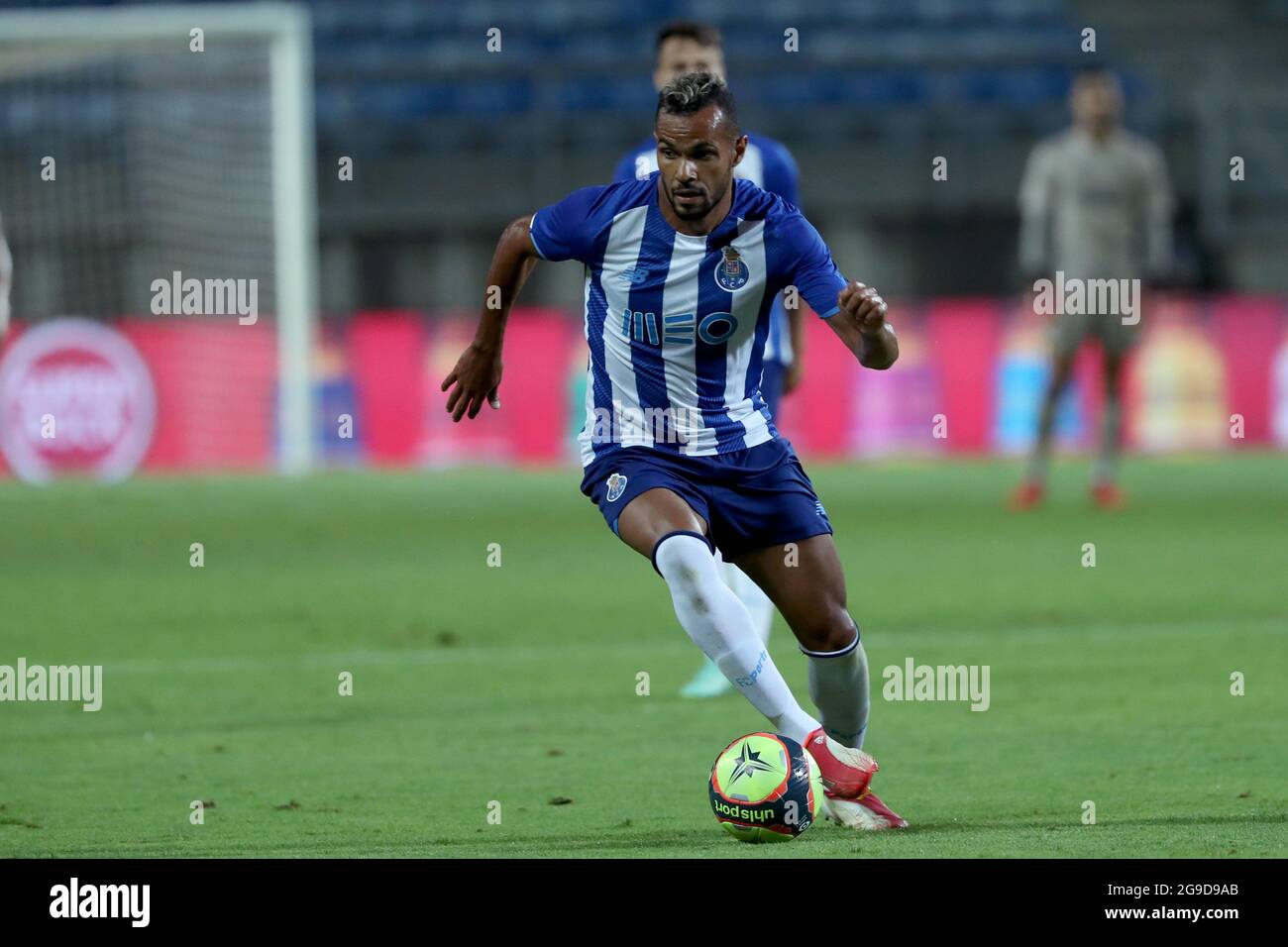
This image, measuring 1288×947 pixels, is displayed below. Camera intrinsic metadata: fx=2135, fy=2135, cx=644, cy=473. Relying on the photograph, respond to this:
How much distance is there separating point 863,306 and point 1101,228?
992cm

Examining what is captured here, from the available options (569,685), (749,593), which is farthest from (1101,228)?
(749,593)

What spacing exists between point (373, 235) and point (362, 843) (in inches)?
707

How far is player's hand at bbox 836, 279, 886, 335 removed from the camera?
191 inches

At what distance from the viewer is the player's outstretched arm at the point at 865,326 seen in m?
4.86

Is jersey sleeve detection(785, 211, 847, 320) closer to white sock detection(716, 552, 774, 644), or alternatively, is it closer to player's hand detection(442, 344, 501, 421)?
player's hand detection(442, 344, 501, 421)

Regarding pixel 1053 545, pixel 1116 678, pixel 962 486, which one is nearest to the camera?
pixel 1116 678

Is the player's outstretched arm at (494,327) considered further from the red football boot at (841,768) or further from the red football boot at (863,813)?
the red football boot at (863,813)

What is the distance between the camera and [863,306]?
15.9 ft

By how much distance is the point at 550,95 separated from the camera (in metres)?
23.0

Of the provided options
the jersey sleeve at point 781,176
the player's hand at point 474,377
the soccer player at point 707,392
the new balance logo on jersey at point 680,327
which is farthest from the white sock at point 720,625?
the jersey sleeve at point 781,176

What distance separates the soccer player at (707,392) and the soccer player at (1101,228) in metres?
8.80

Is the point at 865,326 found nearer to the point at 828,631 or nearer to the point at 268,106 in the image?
the point at 828,631

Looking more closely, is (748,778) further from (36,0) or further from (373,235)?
(36,0)
